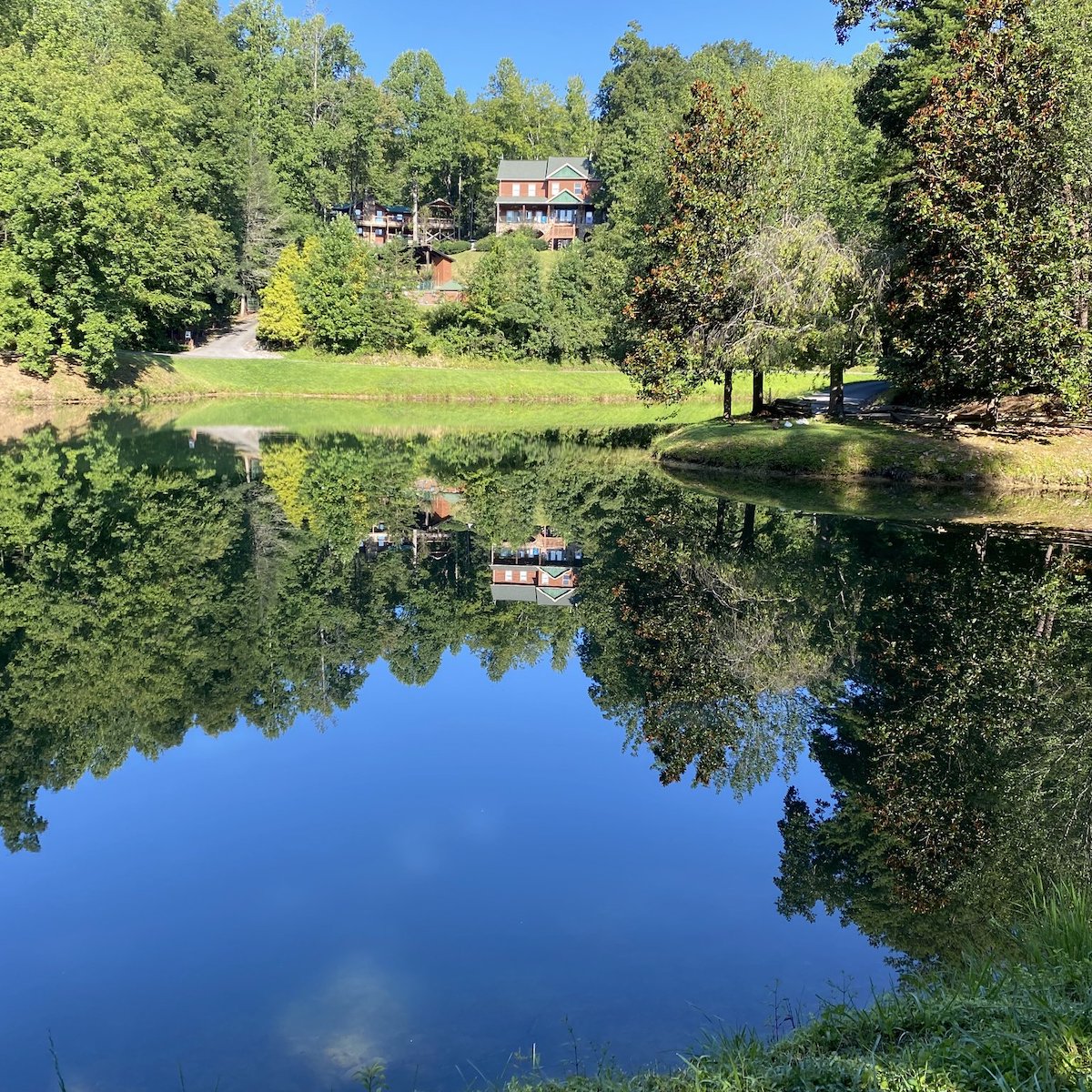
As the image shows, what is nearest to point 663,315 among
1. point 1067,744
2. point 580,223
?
point 1067,744

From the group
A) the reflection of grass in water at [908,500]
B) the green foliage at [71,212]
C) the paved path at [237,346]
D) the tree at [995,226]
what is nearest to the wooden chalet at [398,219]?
the paved path at [237,346]

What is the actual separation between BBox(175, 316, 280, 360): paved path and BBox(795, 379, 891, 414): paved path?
37.1m

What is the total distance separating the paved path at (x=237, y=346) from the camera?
6406 cm

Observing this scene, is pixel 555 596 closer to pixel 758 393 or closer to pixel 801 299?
pixel 801 299

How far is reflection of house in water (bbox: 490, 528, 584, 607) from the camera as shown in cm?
1549

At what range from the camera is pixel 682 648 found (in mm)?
12609

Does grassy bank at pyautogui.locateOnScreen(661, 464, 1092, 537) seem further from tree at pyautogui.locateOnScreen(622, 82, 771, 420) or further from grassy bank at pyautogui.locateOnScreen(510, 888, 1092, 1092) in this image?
grassy bank at pyautogui.locateOnScreen(510, 888, 1092, 1092)

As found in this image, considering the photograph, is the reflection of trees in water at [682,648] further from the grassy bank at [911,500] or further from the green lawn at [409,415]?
the green lawn at [409,415]

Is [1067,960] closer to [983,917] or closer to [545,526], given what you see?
[983,917]

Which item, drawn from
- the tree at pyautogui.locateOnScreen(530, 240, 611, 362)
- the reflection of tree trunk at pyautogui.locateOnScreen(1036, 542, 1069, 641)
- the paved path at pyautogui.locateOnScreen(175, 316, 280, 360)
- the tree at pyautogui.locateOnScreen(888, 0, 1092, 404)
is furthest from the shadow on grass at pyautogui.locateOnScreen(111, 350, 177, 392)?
the reflection of tree trunk at pyautogui.locateOnScreen(1036, 542, 1069, 641)

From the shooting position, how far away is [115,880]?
6.93 meters

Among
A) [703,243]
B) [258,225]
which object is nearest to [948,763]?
[703,243]

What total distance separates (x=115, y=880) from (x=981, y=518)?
20.0m

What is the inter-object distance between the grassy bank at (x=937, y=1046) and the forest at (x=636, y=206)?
23969mm
